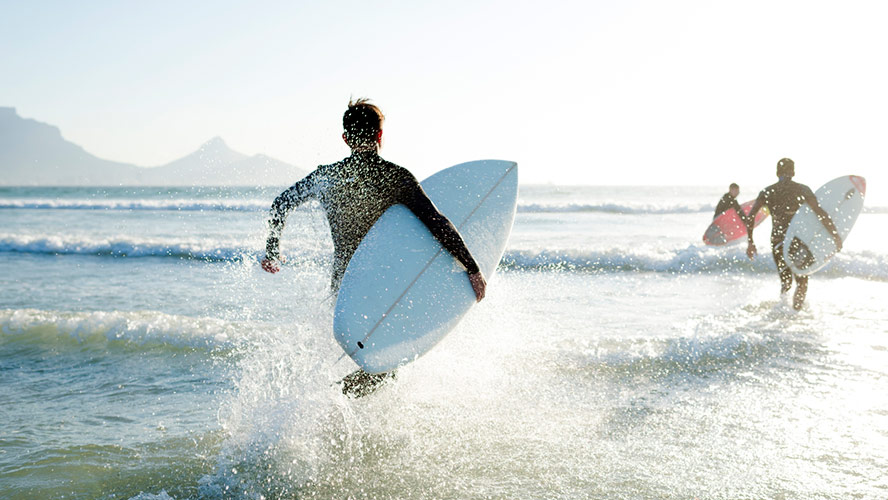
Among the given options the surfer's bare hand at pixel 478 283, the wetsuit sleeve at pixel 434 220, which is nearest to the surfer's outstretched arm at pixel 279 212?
the wetsuit sleeve at pixel 434 220

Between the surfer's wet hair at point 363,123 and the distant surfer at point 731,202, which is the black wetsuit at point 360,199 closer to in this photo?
the surfer's wet hair at point 363,123

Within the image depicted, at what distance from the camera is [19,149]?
155 meters

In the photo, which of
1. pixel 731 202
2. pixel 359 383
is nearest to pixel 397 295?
pixel 359 383

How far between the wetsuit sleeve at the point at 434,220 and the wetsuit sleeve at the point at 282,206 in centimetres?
50

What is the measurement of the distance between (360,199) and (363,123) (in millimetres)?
425

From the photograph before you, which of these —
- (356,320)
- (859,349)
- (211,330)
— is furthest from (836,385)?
(211,330)

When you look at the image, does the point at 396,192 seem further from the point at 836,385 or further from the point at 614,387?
the point at 836,385

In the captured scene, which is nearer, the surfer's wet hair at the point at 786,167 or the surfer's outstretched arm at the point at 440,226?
the surfer's outstretched arm at the point at 440,226

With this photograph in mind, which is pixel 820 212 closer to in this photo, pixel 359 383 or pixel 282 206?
pixel 359 383

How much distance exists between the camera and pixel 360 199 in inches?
125

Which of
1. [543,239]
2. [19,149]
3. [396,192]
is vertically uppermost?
[396,192]

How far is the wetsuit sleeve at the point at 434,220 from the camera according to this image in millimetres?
3035

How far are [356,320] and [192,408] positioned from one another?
63.6 inches

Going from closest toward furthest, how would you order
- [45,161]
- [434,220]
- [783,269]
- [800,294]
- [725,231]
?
[434,220], [800,294], [783,269], [725,231], [45,161]
